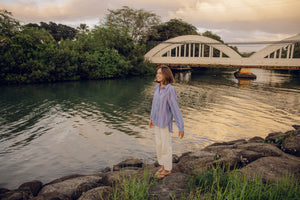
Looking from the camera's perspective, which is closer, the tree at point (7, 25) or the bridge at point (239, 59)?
the tree at point (7, 25)

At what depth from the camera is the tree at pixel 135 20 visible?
36344mm

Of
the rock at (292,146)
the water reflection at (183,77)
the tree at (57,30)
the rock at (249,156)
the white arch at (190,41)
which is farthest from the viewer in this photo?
the tree at (57,30)

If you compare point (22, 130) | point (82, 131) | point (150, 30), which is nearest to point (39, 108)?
point (22, 130)

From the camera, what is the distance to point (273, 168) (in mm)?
3348

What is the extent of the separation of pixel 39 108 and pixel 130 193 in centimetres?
948

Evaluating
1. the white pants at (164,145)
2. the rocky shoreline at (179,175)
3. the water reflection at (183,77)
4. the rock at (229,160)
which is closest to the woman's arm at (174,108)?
the white pants at (164,145)

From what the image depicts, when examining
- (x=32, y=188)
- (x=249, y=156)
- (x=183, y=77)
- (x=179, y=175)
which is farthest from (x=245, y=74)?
(x=32, y=188)

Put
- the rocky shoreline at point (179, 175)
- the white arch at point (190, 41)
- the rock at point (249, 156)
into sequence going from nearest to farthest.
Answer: the rocky shoreline at point (179, 175) → the rock at point (249, 156) → the white arch at point (190, 41)

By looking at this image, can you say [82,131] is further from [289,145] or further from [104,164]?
[289,145]

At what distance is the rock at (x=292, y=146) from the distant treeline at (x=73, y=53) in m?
19.7

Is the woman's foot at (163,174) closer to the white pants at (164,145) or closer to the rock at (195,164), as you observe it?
the white pants at (164,145)

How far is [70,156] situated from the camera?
5.61 m

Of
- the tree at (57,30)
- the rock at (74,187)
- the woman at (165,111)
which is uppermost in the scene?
the tree at (57,30)

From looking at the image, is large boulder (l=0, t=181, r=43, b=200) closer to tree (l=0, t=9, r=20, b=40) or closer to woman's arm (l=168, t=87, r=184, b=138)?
woman's arm (l=168, t=87, r=184, b=138)
